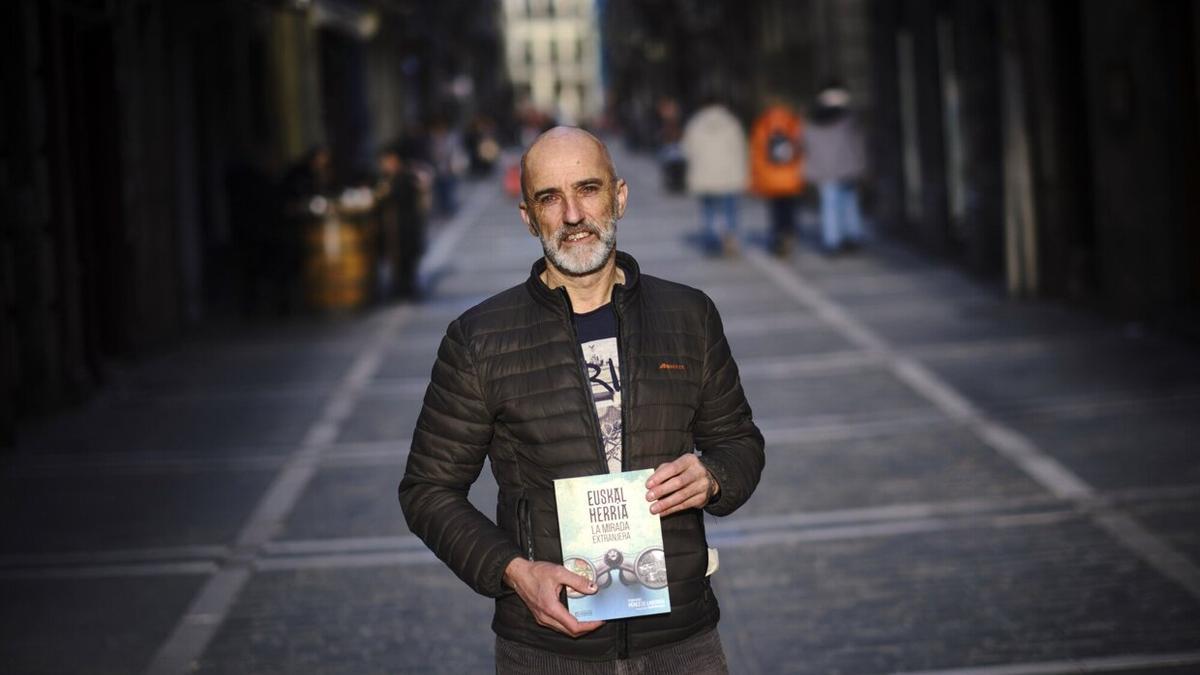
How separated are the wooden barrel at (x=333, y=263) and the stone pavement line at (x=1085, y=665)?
12.7 m

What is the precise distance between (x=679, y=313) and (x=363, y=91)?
121ft

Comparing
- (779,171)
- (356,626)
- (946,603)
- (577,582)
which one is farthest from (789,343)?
(577,582)

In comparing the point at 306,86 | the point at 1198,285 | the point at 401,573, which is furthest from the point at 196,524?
the point at 306,86

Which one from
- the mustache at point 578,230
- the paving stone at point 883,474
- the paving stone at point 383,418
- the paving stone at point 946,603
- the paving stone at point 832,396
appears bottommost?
the paving stone at point 946,603

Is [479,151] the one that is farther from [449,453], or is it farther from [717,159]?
[449,453]

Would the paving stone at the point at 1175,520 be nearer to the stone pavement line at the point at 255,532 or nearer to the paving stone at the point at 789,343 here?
the stone pavement line at the point at 255,532

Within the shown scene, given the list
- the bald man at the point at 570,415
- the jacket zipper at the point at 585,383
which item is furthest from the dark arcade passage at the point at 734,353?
the jacket zipper at the point at 585,383

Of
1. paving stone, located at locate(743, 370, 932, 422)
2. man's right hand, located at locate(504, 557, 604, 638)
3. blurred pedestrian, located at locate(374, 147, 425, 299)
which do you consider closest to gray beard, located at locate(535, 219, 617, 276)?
man's right hand, located at locate(504, 557, 604, 638)

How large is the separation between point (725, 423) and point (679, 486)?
1.33 feet

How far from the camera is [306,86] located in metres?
28.7

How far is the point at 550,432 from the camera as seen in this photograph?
3.86 meters

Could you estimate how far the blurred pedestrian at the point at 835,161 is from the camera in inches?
863

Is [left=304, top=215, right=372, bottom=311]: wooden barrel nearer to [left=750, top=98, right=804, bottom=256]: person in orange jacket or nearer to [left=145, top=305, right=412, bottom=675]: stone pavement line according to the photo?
[left=145, top=305, right=412, bottom=675]: stone pavement line

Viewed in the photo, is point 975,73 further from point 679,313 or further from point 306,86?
point 679,313
